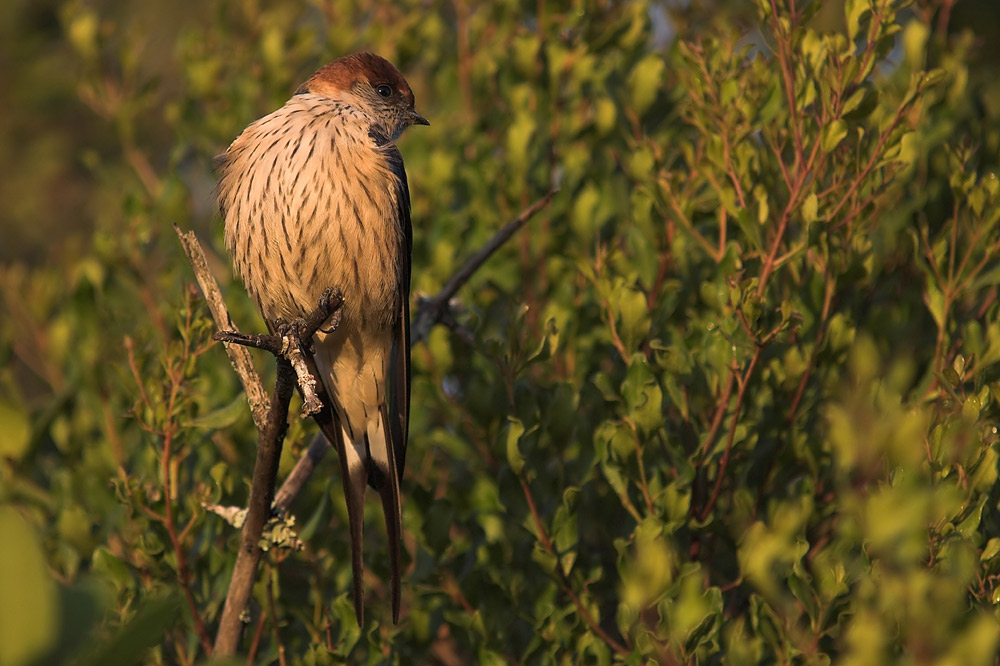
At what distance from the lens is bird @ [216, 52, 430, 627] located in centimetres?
414

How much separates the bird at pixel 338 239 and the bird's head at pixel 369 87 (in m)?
0.12

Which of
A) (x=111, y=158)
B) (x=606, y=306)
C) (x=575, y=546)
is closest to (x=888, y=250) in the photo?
(x=606, y=306)

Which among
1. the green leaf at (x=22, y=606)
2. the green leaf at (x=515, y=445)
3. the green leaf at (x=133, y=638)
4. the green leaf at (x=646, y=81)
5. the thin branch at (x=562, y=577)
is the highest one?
the green leaf at (x=646, y=81)

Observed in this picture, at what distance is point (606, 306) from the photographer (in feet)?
12.2

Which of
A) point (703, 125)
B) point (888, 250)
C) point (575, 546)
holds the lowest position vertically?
point (575, 546)

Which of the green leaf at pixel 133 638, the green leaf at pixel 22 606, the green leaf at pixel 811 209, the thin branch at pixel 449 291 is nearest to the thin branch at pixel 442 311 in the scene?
the thin branch at pixel 449 291

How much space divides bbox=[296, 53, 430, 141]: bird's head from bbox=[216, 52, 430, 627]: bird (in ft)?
0.41

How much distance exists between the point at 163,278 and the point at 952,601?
12.0 feet

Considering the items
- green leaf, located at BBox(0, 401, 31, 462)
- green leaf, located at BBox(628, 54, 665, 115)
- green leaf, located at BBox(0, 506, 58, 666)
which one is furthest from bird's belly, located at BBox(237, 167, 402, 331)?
green leaf, located at BBox(0, 506, 58, 666)

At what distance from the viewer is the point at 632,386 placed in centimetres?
341

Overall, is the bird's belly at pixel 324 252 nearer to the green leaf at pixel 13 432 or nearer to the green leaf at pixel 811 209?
the green leaf at pixel 13 432

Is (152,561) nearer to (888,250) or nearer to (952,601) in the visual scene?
A: (952,601)

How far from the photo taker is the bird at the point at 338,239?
4141mm

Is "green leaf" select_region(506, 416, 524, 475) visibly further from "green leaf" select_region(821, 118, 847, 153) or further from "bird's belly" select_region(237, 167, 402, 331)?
"green leaf" select_region(821, 118, 847, 153)
